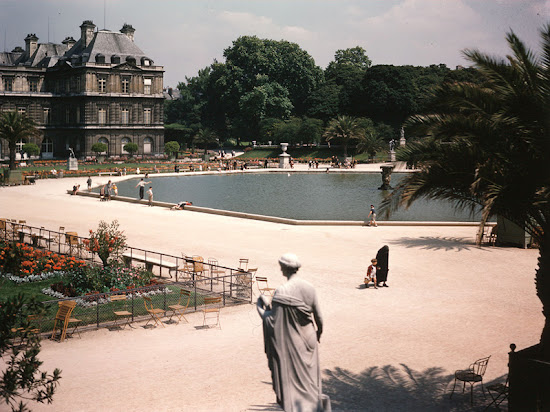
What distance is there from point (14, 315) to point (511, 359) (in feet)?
23.6

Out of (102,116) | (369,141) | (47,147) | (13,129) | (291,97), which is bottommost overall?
(47,147)

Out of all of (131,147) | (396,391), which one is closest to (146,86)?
(131,147)

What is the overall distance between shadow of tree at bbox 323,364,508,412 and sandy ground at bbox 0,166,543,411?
0.02m

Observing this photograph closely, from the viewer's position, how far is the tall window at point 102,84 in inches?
3319

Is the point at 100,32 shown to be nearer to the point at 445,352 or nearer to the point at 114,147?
the point at 114,147

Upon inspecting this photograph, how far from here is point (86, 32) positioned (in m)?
84.6

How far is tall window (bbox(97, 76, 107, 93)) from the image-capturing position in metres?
84.3

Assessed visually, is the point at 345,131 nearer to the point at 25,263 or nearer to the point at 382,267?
the point at 382,267

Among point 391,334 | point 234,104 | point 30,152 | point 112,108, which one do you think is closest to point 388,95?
point 234,104

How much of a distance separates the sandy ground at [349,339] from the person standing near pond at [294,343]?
3.69 metres

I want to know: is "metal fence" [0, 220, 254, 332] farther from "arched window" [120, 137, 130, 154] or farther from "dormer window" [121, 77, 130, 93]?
"dormer window" [121, 77, 130, 93]

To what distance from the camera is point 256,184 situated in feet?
181

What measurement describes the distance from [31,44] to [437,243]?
82.0 metres

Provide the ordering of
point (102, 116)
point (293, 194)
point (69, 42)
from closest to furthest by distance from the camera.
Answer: point (293, 194) → point (102, 116) → point (69, 42)
